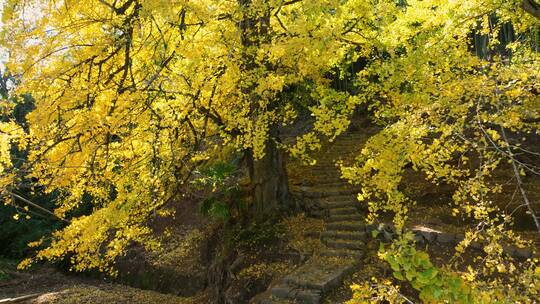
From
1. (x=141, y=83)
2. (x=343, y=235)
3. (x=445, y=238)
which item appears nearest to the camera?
(x=141, y=83)

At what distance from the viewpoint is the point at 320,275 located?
20.8ft

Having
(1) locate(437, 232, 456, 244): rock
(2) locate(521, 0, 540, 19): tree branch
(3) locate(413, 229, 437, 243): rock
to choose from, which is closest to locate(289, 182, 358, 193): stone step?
(3) locate(413, 229, 437, 243): rock

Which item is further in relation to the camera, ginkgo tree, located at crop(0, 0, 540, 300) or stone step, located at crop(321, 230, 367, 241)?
stone step, located at crop(321, 230, 367, 241)

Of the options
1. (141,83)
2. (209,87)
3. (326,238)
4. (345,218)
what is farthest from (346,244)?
(141,83)

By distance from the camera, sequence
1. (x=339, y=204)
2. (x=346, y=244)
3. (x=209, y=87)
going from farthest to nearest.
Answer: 1. (x=339, y=204)
2. (x=346, y=244)
3. (x=209, y=87)

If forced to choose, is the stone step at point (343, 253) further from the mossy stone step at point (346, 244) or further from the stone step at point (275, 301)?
the stone step at point (275, 301)

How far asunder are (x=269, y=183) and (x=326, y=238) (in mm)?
1616

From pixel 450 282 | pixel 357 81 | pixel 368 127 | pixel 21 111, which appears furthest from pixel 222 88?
pixel 21 111

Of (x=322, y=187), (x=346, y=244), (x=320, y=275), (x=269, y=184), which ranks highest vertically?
(x=269, y=184)

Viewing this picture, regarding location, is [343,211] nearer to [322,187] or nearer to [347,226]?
[347,226]

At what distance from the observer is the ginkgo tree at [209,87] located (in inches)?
165

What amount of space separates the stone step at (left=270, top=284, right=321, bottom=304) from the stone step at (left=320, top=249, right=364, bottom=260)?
3.89 ft

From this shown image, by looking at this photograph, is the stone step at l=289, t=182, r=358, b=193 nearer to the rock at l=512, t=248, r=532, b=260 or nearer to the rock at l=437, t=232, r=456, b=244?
the rock at l=437, t=232, r=456, b=244

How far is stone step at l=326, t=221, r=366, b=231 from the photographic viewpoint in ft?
25.3
